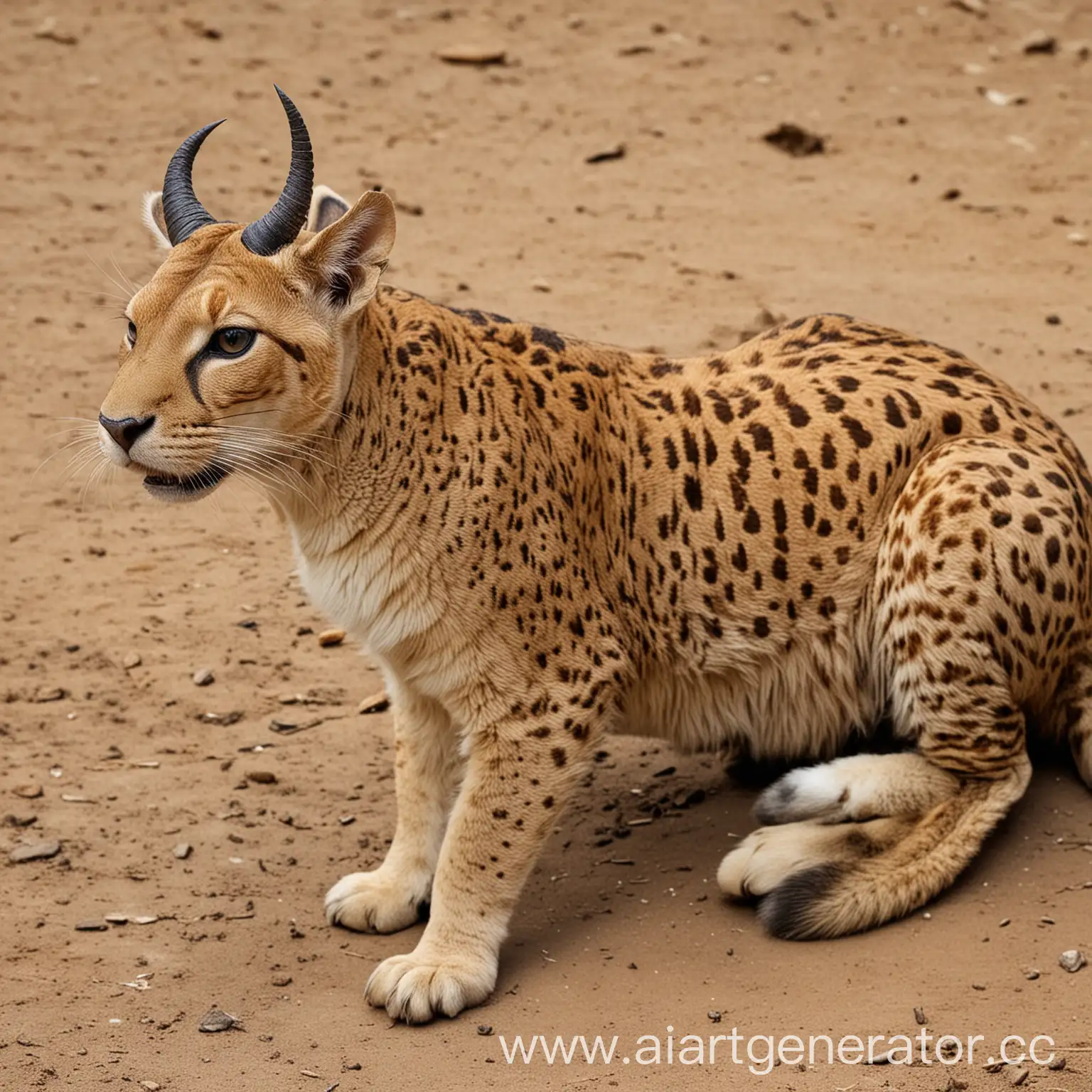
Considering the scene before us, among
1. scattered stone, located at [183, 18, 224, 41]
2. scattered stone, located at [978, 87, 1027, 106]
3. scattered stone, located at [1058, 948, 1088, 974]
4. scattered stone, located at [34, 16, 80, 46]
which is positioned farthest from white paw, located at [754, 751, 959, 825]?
scattered stone, located at [34, 16, 80, 46]

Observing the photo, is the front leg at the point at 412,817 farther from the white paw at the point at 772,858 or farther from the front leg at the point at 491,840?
the white paw at the point at 772,858

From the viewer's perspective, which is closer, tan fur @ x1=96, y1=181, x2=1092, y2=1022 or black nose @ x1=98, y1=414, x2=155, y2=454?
black nose @ x1=98, y1=414, x2=155, y2=454

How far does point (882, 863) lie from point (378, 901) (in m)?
1.91

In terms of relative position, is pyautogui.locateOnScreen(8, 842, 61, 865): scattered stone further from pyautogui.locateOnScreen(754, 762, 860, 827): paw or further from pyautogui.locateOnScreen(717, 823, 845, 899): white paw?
pyautogui.locateOnScreen(754, 762, 860, 827): paw

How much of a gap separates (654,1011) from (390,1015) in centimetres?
91

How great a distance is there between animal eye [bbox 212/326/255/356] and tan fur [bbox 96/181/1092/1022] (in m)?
0.04

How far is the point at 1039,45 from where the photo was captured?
16.5 metres

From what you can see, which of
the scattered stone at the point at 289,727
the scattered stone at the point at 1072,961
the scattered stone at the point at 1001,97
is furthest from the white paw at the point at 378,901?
the scattered stone at the point at 1001,97

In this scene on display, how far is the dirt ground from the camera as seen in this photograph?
597cm

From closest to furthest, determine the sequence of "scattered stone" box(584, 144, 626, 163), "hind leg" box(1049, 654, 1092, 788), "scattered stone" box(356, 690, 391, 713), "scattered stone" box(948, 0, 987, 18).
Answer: "hind leg" box(1049, 654, 1092, 788)
"scattered stone" box(356, 690, 391, 713)
"scattered stone" box(584, 144, 626, 163)
"scattered stone" box(948, 0, 987, 18)

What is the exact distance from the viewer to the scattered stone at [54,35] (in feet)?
53.1

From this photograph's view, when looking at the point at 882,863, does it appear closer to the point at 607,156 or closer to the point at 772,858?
the point at 772,858

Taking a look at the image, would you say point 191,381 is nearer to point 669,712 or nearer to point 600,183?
point 669,712

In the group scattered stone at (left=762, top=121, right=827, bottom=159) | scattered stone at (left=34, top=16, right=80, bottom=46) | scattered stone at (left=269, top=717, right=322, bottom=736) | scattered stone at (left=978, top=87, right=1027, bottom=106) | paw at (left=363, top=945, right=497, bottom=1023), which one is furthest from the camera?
scattered stone at (left=34, top=16, right=80, bottom=46)
